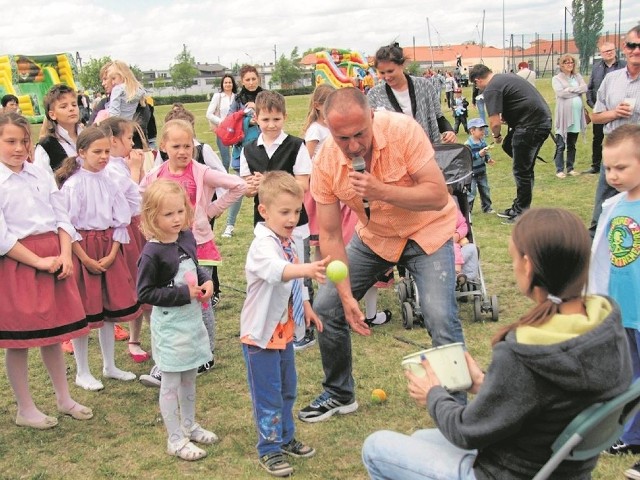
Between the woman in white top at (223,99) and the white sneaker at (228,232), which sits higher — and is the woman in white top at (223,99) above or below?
above

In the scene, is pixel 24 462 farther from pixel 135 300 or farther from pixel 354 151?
pixel 354 151

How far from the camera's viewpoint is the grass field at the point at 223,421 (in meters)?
3.99

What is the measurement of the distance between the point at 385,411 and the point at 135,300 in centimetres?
196

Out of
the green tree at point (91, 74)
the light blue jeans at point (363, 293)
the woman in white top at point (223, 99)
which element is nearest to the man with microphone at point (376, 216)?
the light blue jeans at point (363, 293)

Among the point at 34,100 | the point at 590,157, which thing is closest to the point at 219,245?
the point at 590,157

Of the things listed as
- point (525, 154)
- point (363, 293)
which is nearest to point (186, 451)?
point (363, 293)

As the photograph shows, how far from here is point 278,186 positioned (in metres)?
3.73

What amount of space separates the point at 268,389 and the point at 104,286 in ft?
5.96

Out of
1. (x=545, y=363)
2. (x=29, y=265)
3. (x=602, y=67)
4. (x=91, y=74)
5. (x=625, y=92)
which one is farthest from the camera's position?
(x=91, y=74)

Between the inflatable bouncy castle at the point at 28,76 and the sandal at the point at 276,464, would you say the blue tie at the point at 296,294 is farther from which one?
the inflatable bouncy castle at the point at 28,76

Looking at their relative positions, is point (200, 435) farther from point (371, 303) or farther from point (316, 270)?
point (371, 303)

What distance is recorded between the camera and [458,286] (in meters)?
6.25

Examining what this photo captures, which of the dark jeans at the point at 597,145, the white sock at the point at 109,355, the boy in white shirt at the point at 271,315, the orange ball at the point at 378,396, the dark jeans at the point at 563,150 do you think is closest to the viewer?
the boy in white shirt at the point at 271,315

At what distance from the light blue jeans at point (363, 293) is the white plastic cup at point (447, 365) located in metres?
1.34
